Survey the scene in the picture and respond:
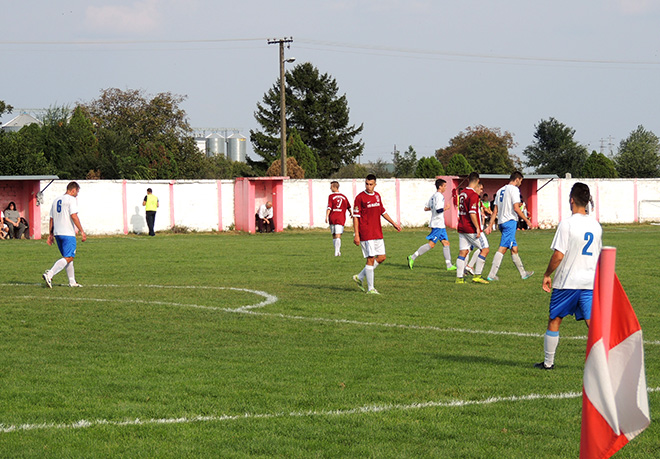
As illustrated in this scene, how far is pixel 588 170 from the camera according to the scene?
2505 inches

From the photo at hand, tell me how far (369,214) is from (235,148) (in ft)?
500

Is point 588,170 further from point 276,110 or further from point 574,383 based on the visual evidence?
point 574,383

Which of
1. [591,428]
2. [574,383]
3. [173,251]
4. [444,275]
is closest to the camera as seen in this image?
[591,428]

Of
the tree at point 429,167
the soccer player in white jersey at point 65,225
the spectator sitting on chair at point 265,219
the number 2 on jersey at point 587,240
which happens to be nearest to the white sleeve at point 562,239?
the number 2 on jersey at point 587,240

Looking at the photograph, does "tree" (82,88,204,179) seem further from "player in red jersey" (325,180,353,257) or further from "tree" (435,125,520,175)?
"player in red jersey" (325,180,353,257)

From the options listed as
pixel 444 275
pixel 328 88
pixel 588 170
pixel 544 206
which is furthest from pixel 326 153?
pixel 444 275

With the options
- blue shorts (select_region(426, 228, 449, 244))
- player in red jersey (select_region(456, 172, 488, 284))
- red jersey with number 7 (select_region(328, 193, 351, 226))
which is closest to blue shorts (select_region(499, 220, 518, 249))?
player in red jersey (select_region(456, 172, 488, 284))

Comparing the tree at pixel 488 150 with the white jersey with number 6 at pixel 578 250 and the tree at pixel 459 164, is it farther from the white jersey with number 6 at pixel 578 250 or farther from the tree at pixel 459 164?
the white jersey with number 6 at pixel 578 250

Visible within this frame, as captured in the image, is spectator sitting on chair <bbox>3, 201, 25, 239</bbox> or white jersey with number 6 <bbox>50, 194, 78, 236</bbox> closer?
white jersey with number 6 <bbox>50, 194, 78, 236</bbox>

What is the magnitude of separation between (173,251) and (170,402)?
20141 mm

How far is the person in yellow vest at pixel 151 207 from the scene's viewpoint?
37.3 metres

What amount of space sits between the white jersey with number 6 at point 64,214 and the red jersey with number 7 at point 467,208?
7345 millimetres

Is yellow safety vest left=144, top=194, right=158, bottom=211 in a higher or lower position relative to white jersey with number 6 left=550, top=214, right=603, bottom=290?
higher

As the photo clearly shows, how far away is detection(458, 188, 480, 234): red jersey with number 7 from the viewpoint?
16.4 metres
